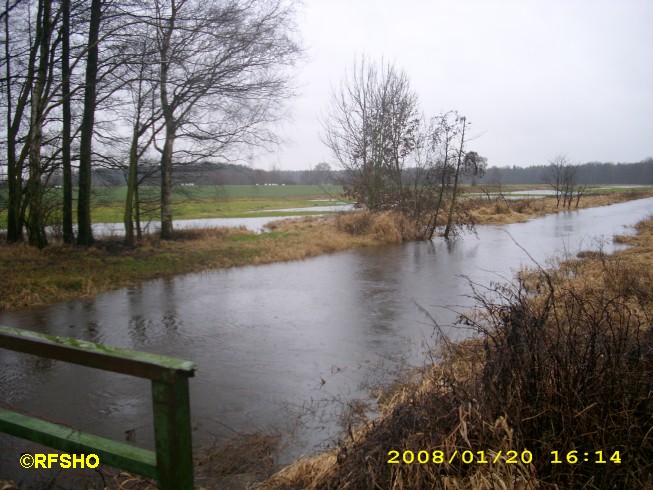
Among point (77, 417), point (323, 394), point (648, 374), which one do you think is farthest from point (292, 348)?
point (648, 374)

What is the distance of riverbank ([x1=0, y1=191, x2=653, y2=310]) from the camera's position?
10055mm

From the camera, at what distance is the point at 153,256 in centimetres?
1424

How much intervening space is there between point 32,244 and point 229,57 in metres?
7.69

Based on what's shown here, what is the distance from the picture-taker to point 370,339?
7.38 metres

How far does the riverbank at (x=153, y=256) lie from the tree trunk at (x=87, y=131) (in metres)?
0.74

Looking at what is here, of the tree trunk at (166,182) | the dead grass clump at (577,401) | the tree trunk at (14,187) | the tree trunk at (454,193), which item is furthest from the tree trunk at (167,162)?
the dead grass clump at (577,401)

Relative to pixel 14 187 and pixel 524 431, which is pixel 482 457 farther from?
pixel 14 187

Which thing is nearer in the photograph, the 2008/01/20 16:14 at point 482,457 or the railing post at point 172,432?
the railing post at point 172,432

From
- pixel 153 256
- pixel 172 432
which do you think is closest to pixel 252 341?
pixel 172 432

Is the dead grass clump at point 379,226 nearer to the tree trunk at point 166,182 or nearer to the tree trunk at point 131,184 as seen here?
the tree trunk at point 166,182

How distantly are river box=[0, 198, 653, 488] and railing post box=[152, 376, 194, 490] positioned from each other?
1.91 metres

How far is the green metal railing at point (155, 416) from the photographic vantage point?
7.32 ft

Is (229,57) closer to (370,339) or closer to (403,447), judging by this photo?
(370,339)

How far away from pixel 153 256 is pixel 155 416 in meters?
12.7
